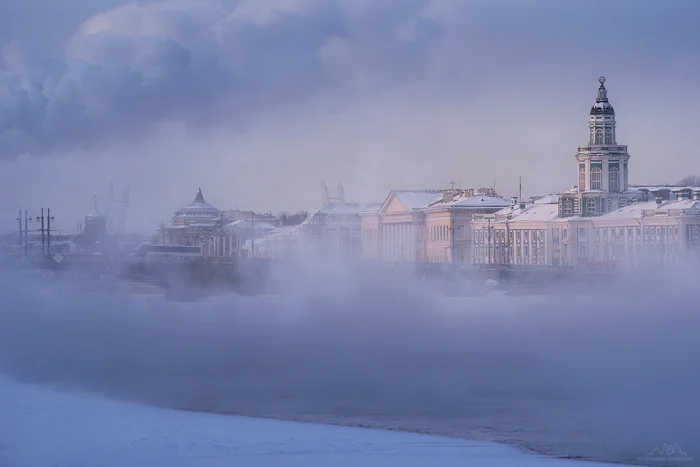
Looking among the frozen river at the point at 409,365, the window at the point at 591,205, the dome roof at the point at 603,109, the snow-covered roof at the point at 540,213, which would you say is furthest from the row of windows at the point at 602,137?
the frozen river at the point at 409,365

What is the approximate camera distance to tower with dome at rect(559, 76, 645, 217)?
2749 inches

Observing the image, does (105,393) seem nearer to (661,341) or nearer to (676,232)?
(661,341)

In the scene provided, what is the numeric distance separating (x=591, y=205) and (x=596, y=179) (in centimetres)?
179

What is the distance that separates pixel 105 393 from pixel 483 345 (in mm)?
9626

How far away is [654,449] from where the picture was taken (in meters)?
18.3

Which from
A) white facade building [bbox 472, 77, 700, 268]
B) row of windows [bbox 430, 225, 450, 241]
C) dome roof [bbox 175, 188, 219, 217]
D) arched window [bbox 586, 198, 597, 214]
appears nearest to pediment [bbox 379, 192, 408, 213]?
row of windows [bbox 430, 225, 450, 241]

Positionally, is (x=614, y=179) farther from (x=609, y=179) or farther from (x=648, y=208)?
(x=648, y=208)

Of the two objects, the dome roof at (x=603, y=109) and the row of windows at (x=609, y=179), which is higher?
the dome roof at (x=603, y=109)

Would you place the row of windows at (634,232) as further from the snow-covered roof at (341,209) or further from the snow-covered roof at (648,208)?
the snow-covered roof at (341,209)

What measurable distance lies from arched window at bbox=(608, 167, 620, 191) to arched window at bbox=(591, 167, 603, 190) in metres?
0.39

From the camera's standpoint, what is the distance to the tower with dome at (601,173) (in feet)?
229

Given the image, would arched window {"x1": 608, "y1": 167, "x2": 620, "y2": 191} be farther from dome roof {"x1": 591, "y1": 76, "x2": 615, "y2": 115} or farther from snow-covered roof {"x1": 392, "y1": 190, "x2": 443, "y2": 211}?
snow-covered roof {"x1": 392, "y1": 190, "x2": 443, "y2": 211}

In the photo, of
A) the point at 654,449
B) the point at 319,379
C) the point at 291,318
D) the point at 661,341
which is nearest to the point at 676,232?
the point at 291,318

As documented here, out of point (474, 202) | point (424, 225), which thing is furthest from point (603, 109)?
point (424, 225)
